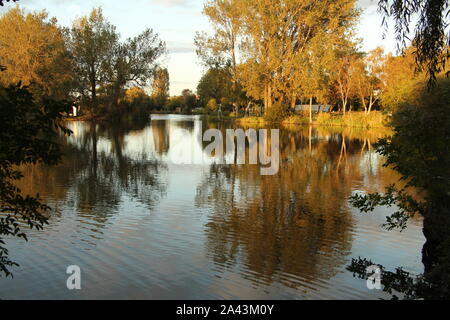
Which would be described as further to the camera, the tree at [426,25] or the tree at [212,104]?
the tree at [212,104]

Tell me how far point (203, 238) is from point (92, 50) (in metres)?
61.8

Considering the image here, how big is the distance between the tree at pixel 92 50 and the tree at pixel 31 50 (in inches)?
462

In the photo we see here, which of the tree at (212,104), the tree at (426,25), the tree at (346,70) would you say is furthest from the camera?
the tree at (212,104)

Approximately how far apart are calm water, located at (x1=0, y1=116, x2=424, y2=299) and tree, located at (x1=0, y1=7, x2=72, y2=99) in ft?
117

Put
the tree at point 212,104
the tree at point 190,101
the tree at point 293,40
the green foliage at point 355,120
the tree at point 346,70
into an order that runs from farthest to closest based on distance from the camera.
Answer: the tree at point 190,101 → the tree at point 212,104 → the tree at point 346,70 → the green foliage at point 355,120 → the tree at point 293,40

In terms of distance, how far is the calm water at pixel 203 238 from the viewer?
7500 millimetres

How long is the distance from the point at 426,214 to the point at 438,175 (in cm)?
95

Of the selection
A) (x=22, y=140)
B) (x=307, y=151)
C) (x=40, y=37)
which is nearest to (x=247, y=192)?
(x=22, y=140)

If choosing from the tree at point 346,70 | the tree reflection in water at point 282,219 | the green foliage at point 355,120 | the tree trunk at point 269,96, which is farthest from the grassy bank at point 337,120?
the tree reflection in water at point 282,219

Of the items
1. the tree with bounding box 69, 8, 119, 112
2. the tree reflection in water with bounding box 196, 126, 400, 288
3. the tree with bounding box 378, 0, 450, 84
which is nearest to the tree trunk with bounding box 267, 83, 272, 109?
the tree with bounding box 69, 8, 119, 112

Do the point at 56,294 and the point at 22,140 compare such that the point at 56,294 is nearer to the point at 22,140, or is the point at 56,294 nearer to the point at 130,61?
the point at 22,140

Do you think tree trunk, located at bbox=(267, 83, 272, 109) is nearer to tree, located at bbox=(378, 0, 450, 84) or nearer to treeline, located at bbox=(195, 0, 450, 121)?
treeline, located at bbox=(195, 0, 450, 121)

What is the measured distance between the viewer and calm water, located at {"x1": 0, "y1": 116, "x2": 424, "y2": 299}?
295 inches

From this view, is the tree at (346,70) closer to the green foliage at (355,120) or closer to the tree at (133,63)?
the green foliage at (355,120)
